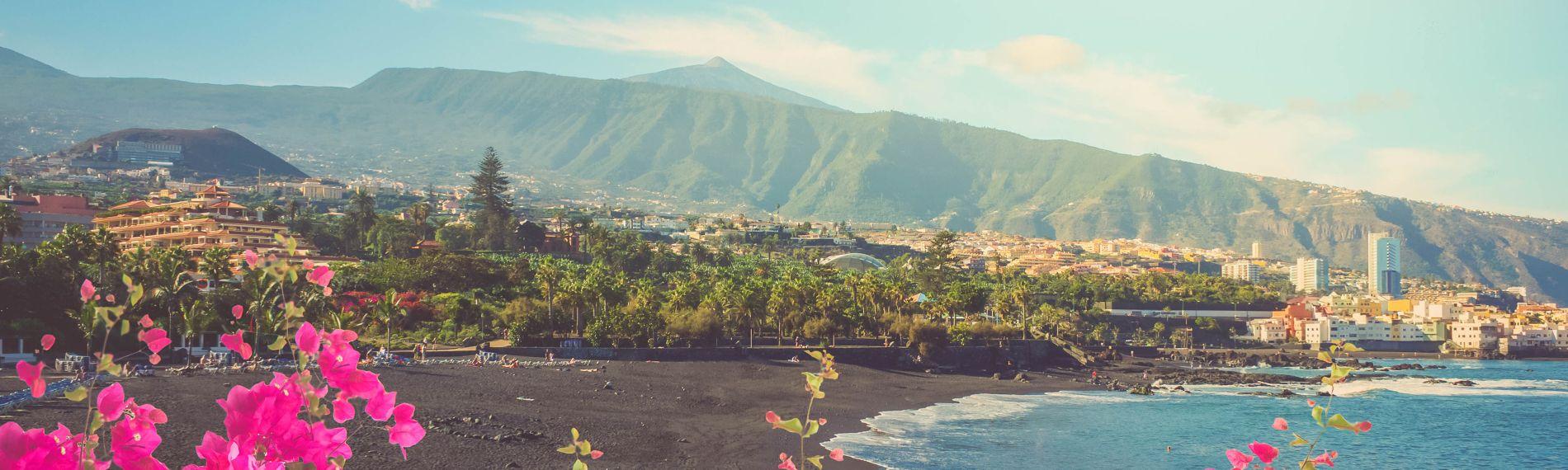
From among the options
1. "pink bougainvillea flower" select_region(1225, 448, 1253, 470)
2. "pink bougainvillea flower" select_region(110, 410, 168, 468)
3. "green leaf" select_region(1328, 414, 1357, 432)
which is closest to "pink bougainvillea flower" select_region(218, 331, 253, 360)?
"pink bougainvillea flower" select_region(110, 410, 168, 468)

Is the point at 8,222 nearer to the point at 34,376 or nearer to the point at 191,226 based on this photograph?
the point at 191,226

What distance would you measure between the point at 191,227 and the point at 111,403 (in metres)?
72.7

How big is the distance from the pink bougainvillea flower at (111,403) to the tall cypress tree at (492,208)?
9216 cm

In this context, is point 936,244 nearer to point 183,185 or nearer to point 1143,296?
point 1143,296

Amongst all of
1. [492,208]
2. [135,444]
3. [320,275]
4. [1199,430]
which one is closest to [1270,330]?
[1199,430]

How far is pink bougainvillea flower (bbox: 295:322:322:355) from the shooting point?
2.40 metres

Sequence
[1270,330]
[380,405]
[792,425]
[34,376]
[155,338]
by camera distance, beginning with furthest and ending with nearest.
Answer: [1270,330] → [792,425] → [155,338] → [34,376] → [380,405]

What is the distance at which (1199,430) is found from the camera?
121 feet

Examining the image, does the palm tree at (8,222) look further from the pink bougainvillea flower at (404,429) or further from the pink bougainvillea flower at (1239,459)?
the pink bougainvillea flower at (1239,459)

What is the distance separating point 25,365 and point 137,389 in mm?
27082

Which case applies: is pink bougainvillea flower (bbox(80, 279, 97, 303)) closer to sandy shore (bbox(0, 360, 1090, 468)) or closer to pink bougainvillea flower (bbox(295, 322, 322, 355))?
pink bougainvillea flower (bbox(295, 322, 322, 355))

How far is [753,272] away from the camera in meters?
88.8

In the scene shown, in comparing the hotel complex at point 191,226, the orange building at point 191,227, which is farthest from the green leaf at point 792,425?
the orange building at point 191,227

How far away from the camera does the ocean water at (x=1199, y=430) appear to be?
29.4 metres
